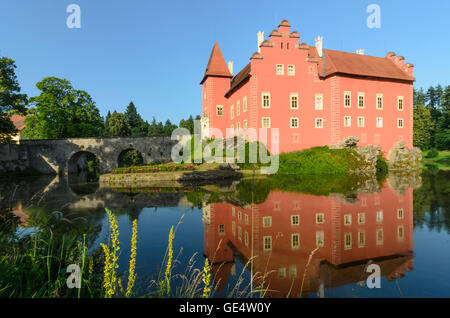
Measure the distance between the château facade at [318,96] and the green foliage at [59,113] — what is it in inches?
945

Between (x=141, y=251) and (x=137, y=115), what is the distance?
254ft

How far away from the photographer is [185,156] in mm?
30156

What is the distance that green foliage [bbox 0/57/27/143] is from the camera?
2431cm

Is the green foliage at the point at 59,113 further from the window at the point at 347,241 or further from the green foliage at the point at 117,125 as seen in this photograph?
the window at the point at 347,241

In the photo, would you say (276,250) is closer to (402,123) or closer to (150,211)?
(150,211)

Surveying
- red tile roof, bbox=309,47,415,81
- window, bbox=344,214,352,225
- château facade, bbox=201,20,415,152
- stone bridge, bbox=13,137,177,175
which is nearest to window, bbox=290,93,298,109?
château facade, bbox=201,20,415,152

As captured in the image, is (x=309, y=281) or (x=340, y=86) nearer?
(x=309, y=281)

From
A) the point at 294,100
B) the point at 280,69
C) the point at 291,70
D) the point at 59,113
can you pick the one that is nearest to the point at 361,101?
the point at 294,100

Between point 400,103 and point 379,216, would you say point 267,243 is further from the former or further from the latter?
point 400,103

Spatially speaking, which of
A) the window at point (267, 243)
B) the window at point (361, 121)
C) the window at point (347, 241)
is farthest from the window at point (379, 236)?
the window at point (361, 121)

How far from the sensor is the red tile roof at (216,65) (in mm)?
32938

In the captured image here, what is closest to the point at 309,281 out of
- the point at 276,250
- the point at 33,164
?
the point at 276,250

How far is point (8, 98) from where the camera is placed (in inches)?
974
